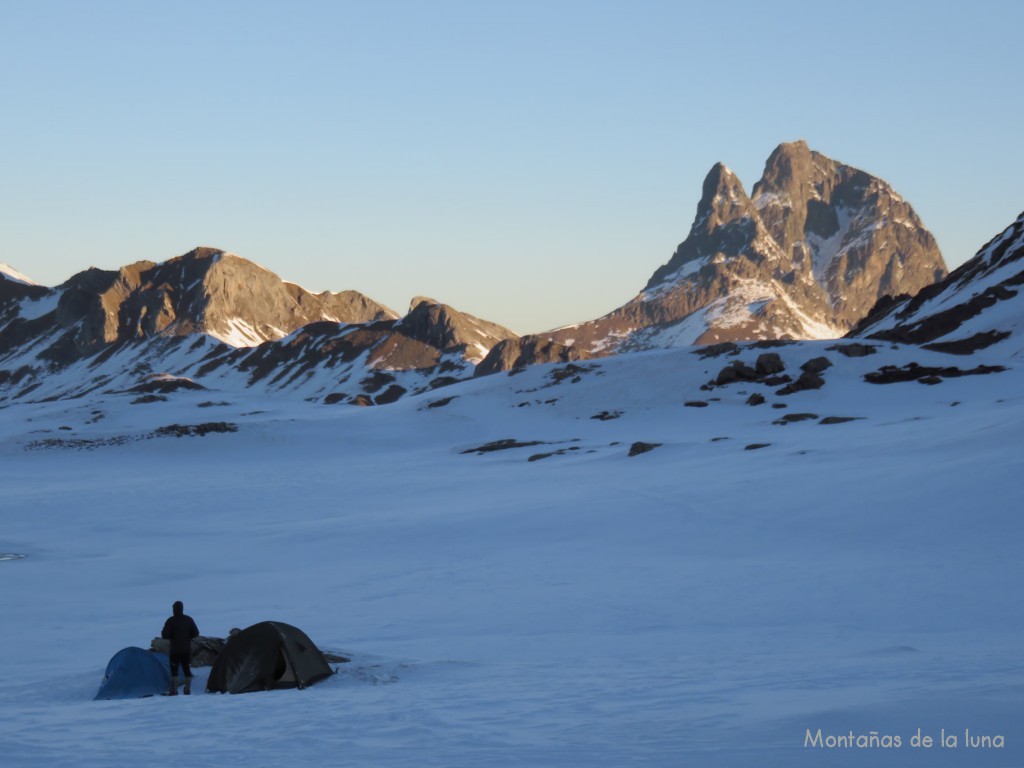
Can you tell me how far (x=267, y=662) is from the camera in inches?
767

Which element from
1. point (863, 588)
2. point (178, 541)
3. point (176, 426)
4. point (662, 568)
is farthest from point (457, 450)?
point (863, 588)

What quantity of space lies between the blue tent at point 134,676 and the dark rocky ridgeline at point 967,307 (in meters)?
77.3

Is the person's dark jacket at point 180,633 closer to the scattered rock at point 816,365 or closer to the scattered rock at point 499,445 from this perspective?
the scattered rock at point 499,445

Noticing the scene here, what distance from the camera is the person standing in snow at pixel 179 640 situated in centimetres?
1969

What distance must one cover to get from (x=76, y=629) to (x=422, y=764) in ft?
51.8

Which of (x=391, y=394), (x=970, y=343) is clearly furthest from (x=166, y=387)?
(x=970, y=343)

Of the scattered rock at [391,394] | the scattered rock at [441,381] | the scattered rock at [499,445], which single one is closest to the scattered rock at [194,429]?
the scattered rock at [499,445]

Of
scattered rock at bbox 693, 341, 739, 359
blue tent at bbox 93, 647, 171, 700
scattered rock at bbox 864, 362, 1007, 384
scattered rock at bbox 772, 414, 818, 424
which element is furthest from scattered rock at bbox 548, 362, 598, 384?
blue tent at bbox 93, 647, 171, 700

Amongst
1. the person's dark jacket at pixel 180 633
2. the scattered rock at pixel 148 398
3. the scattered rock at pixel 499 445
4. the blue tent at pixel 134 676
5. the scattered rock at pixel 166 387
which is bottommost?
the blue tent at pixel 134 676

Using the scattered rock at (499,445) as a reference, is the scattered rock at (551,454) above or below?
below

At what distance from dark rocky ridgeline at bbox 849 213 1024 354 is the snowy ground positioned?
962 inches

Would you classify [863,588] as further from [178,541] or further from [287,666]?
[178,541]

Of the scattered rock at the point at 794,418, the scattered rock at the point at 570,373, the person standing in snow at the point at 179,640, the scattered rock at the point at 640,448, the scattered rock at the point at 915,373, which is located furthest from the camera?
the scattered rock at the point at 570,373

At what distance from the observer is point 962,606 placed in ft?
74.4
